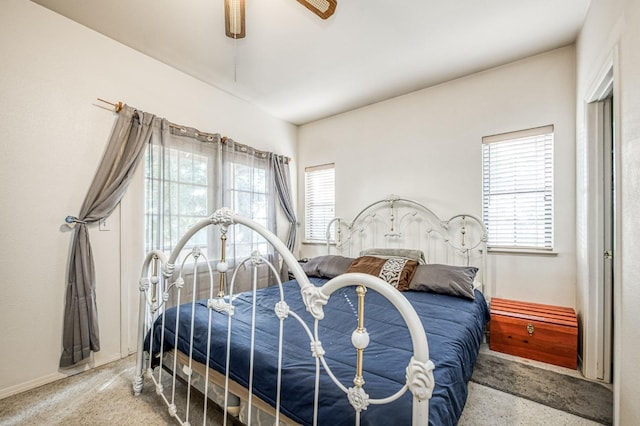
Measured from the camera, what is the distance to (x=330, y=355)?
51.9 inches

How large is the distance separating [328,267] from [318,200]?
1355 millimetres

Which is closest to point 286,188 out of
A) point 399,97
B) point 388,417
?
point 399,97

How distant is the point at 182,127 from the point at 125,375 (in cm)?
226

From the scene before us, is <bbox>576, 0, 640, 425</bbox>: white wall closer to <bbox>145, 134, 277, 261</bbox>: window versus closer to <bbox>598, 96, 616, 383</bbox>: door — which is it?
<bbox>598, 96, 616, 383</bbox>: door

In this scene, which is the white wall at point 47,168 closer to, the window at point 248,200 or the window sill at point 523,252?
the window at point 248,200

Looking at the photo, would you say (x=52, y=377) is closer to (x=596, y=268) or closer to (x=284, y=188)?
(x=284, y=188)

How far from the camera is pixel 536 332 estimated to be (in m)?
2.27

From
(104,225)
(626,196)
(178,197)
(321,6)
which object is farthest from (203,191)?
(626,196)

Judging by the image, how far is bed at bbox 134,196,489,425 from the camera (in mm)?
921

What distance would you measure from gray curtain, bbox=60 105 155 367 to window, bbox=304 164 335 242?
2.34 metres

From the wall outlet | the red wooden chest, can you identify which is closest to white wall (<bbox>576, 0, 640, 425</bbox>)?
the red wooden chest

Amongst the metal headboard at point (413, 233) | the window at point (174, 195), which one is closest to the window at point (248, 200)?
the window at point (174, 195)

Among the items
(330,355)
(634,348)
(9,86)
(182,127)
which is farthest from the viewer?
(182,127)

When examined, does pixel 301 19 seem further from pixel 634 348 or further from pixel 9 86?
pixel 634 348
